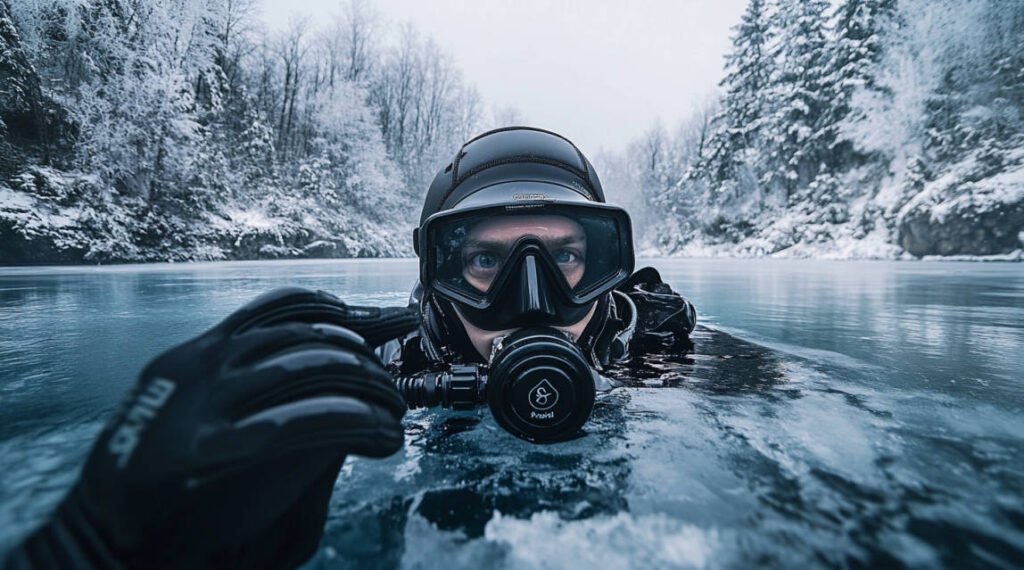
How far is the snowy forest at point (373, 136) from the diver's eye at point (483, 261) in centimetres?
1374

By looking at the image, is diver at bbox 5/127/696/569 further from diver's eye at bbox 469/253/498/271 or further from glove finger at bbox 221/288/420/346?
diver's eye at bbox 469/253/498/271

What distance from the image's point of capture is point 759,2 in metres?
28.1

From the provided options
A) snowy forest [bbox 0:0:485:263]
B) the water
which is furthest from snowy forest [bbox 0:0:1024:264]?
the water

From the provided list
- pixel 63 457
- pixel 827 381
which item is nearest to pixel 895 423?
pixel 827 381

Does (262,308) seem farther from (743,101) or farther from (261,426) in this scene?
(743,101)

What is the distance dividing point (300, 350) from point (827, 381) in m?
2.36

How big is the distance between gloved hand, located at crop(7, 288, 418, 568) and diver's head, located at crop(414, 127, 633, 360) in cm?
107

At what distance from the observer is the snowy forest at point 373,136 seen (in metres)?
11.7

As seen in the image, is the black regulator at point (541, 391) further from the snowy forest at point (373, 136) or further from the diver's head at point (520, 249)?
the snowy forest at point (373, 136)

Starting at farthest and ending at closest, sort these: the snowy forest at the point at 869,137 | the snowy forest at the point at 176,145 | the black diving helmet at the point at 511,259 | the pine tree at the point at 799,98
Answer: the pine tree at the point at 799,98
the snowy forest at the point at 869,137
the snowy forest at the point at 176,145
the black diving helmet at the point at 511,259

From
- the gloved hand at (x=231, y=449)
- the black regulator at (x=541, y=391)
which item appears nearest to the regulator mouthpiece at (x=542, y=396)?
the black regulator at (x=541, y=391)

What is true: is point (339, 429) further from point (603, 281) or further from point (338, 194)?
point (338, 194)

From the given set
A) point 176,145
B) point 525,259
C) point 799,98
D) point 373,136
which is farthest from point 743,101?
point 525,259

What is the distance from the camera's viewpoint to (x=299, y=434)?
70cm
